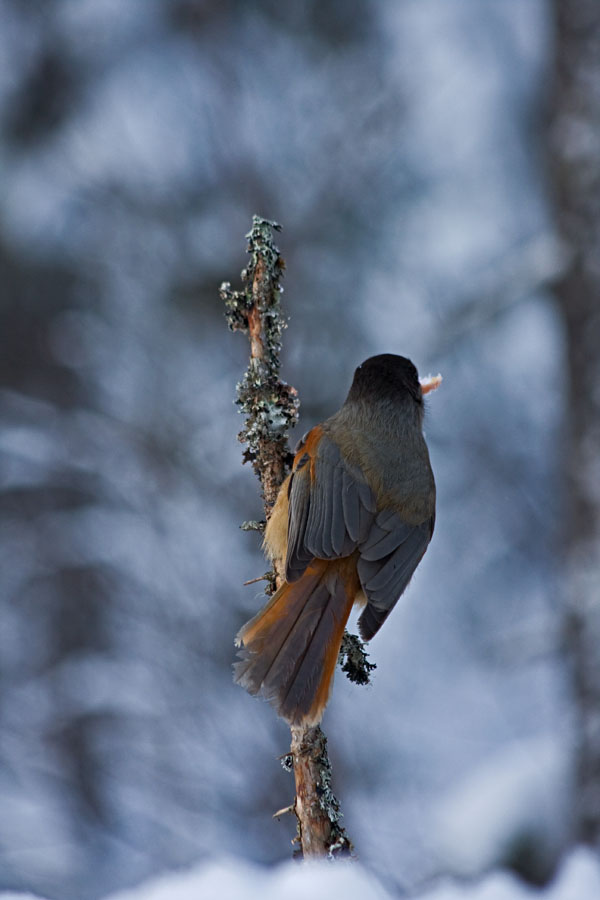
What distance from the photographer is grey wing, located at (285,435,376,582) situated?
2342mm

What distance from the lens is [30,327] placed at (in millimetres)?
5691

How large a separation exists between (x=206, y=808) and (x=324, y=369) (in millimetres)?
2335

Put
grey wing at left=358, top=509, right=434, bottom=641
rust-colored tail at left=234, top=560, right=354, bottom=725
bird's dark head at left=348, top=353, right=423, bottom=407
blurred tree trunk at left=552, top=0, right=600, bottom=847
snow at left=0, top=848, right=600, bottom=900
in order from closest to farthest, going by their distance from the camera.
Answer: snow at left=0, top=848, right=600, bottom=900 < rust-colored tail at left=234, top=560, right=354, bottom=725 < grey wing at left=358, top=509, right=434, bottom=641 < bird's dark head at left=348, top=353, right=423, bottom=407 < blurred tree trunk at left=552, top=0, right=600, bottom=847

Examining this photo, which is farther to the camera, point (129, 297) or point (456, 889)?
point (129, 297)

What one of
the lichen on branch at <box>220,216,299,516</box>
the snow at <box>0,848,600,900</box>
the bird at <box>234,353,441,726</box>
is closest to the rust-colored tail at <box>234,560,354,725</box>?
the bird at <box>234,353,441,726</box>

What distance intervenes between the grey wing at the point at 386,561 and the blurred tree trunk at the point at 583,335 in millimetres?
1484

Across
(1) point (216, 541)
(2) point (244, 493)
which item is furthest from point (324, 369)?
(1) point (216, 541)

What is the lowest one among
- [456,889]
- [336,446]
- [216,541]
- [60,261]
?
[456,889]

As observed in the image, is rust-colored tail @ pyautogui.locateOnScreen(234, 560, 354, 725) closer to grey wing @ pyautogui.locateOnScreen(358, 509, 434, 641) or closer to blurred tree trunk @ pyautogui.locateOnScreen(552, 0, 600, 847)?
grey wing @ pyautogui.locateOnScreen(358, 509, 434, 641)

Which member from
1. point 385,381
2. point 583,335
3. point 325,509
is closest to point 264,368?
point 325,509

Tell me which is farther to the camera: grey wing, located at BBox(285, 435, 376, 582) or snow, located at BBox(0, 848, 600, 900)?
grey wing, located at BBox(285, 435, 376, 582)

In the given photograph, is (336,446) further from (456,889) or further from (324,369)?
(324,369)

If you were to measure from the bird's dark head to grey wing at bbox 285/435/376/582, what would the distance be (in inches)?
11.0

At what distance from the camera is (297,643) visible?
7.06ft
